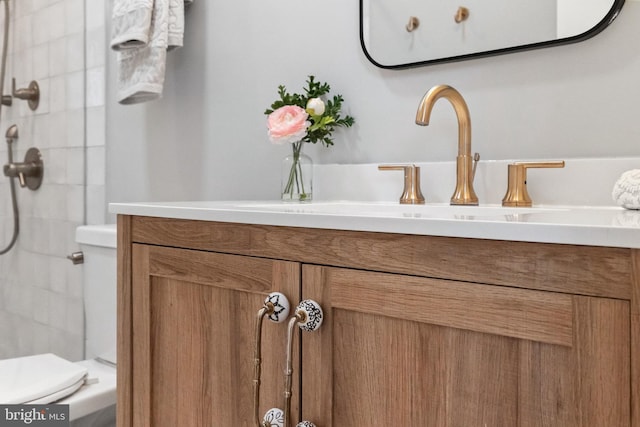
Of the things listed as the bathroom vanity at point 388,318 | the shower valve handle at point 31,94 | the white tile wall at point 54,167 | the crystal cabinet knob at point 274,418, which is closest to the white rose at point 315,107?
the bathroom vanity at point 388,318

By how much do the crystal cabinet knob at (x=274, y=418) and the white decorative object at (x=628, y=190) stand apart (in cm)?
59

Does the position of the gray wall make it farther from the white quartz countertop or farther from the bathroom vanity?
the bathroom vanity

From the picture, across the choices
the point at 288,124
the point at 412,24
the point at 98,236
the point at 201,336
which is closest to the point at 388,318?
the point at 201,336

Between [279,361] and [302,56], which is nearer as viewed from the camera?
[279,361]

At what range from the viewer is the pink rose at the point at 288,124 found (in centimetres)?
123

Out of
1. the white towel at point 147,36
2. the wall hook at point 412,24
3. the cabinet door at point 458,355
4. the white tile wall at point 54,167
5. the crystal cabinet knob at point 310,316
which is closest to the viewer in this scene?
the cabinet door at point 458,355

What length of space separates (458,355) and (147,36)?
1.29 meters

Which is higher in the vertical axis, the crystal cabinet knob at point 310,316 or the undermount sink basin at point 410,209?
the undermount sink basin at point 410,209

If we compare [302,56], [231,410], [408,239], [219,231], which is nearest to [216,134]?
[302,56]

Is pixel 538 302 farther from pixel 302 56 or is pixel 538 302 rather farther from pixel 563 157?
pixel 302 56

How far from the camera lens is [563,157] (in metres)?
1.04

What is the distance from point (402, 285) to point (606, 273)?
227mm

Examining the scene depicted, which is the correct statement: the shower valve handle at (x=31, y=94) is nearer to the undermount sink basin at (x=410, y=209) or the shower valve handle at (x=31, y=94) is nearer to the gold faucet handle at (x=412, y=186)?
the undermount sink basin at (x=410, y=209)

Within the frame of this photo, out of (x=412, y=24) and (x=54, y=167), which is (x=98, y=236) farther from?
(x=412, y=24)
